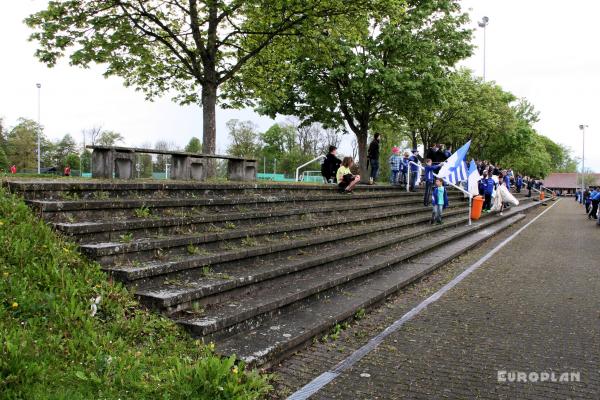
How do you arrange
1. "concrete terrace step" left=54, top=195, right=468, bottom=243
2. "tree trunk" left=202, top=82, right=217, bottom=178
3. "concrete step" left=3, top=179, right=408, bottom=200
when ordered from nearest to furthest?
"concrete terrace step" left=54, top=195, right=468, bottom=243, "concrete step" left=3, top=179, right=408, bottom=200, "tree trunk" left=202, top=82, right=217, bottom=178

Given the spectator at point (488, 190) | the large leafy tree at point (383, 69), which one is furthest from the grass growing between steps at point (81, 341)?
the spectator at point (488, 190)

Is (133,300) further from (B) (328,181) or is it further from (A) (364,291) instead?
(B) (328,181)

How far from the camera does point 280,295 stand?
228 inches

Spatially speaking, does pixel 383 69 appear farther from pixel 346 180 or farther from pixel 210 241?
pixel 210 241

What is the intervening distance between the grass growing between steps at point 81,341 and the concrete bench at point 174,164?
11.0 ft

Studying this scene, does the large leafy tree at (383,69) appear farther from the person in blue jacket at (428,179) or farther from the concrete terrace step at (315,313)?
the concrete terrace step at (315,313)

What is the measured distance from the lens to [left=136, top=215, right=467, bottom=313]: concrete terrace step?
468 centimetres

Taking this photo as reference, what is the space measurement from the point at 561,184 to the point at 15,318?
12590 cm

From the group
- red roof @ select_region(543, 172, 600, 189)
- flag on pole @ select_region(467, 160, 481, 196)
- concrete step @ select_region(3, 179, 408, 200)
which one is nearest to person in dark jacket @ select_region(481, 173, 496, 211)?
flag on pole @ select_region(467, 160, 481, 196)

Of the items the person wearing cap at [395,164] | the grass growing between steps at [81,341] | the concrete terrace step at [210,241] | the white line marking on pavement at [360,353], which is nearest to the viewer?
the grass growing between steps at [81,341]

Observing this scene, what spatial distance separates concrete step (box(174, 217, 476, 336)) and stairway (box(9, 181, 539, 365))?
0.04ft

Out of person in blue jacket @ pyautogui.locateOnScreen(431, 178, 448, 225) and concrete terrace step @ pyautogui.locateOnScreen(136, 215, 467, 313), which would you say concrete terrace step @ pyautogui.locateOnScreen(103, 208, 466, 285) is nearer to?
concrete terrace step @ pyautogui.locateOnScreen(136, 215, 467, 313)

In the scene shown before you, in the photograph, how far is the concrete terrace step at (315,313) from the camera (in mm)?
4582

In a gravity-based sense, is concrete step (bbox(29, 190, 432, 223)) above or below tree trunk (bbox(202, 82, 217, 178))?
below
